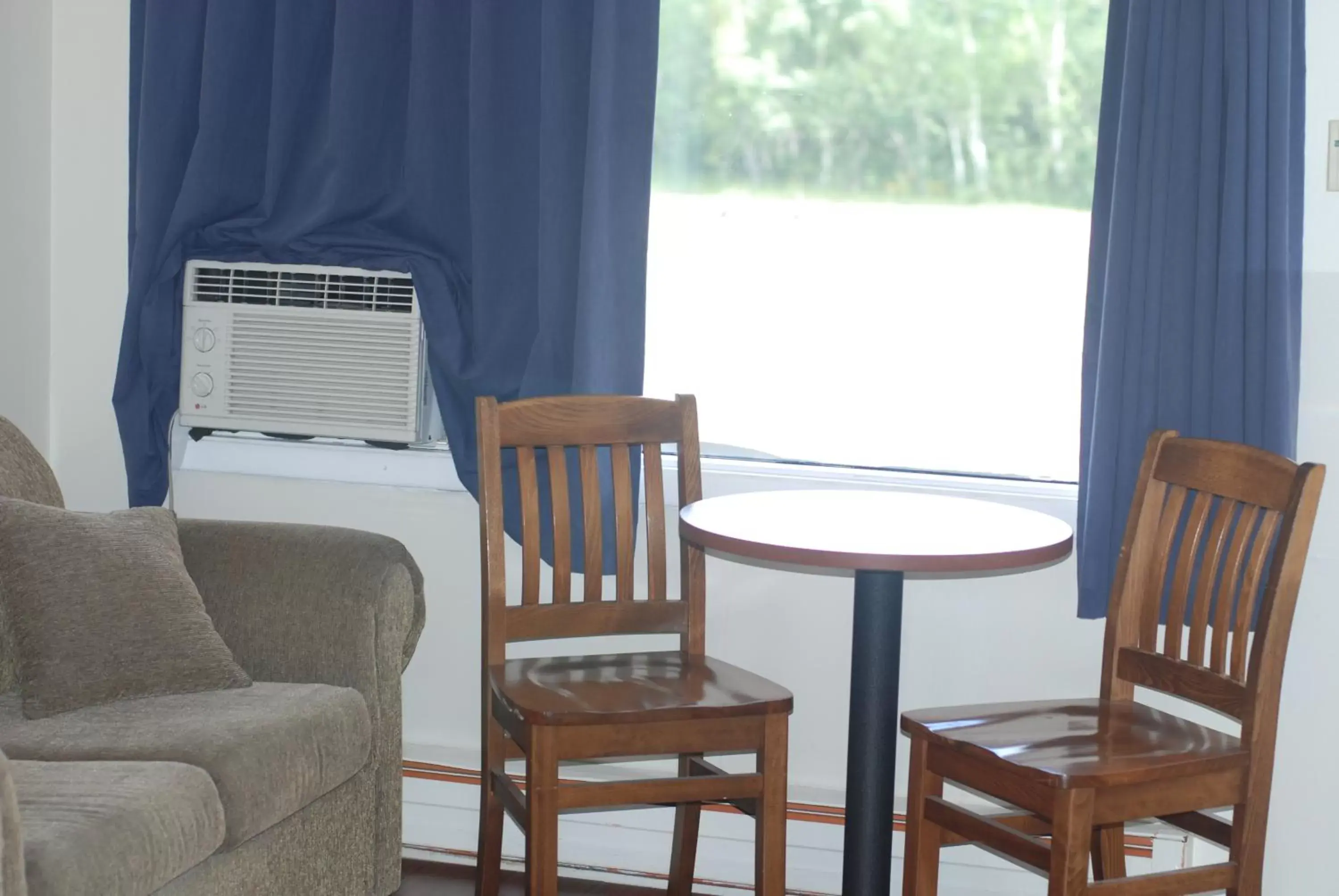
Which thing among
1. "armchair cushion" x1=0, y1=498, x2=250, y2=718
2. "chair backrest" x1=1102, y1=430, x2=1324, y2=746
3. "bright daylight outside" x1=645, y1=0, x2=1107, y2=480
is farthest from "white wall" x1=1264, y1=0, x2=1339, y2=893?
"armchair cushion" x1=0, y1=498, x2=250, y2=718

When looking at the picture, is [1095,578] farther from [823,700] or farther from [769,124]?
[769,124]

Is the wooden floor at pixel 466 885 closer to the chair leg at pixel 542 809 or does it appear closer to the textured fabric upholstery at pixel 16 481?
the chair leg at pixel 542 809

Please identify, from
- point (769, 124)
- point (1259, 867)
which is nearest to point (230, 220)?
point (769, 124)

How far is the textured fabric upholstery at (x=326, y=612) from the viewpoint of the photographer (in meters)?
2.33

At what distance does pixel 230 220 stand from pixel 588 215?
0.78 meters

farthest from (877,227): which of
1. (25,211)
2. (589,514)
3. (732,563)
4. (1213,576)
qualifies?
(25,211)

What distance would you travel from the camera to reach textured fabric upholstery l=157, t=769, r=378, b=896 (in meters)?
1.93

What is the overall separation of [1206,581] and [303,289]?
5.94ft

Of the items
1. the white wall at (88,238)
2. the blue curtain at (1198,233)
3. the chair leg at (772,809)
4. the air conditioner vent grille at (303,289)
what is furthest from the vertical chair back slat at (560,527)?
the white wall at (88,238)

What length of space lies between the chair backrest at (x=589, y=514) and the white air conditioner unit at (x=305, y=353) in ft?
1.37

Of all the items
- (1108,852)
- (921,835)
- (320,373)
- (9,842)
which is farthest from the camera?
(320,373)

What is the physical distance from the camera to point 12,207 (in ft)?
9.43

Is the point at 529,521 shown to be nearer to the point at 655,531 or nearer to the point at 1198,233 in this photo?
the point at 655,531

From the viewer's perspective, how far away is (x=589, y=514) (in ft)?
7.99
